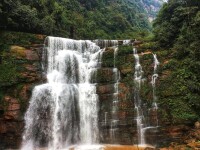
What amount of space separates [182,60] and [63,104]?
10.2 metres

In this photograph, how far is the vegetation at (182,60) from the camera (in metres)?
18.6

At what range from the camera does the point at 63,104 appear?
19578mm

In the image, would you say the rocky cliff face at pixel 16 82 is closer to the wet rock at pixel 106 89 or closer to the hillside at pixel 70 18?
the hillside at pixel 70 18

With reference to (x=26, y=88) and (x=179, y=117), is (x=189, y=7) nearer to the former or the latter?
(x=179, y=117)

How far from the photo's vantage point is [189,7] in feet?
74.2

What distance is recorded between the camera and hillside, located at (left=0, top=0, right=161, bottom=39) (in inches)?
921

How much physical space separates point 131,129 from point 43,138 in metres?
6.45

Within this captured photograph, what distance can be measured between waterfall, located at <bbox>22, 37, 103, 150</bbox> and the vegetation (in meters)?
5.83

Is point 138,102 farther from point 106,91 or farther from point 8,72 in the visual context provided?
point 8,72

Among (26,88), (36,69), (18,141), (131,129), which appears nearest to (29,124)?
(18,141)

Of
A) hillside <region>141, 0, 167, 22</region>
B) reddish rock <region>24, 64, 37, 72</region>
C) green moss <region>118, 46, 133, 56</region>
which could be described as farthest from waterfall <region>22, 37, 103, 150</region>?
hillside <region>141, 0, 167, 22</region>

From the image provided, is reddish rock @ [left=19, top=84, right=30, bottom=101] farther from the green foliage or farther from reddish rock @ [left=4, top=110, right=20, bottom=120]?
reddish rock @ [left=4, top=110, right=20, bottom=120]

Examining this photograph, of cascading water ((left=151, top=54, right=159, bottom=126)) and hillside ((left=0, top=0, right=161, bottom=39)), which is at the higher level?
hillside ((left=0, top=0, right=161, bottom=39))

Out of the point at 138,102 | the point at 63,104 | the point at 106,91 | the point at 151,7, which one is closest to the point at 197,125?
the point at 138,102
